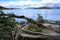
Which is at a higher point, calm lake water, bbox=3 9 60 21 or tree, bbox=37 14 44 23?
calm lake water, bbox=3 9 60 21

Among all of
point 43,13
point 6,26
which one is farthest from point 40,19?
point 6,26

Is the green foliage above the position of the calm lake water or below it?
below

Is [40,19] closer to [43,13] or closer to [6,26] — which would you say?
[43,13]

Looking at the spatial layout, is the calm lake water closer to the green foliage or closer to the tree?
the tree

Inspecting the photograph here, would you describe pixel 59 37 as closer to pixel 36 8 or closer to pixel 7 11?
pixel 36 8

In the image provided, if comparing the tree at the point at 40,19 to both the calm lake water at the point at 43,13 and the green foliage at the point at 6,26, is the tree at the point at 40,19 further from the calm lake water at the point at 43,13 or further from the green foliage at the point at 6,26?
the green foliage at the point at 6,26

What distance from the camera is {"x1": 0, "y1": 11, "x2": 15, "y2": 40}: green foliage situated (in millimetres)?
3392

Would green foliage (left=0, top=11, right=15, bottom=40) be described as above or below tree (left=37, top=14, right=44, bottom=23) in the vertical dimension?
below

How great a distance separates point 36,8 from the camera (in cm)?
343

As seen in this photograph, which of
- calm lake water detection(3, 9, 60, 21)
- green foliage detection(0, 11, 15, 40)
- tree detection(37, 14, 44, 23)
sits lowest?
green foliage detection(0, 11, 15, 40)

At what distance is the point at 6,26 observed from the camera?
3.42m

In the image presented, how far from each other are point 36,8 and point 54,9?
1.24 ft

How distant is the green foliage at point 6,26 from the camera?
11.1 ft

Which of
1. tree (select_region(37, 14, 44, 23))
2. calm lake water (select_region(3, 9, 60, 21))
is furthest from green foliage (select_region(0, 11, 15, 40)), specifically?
tree (select_region(37, 14, 44, 23))
